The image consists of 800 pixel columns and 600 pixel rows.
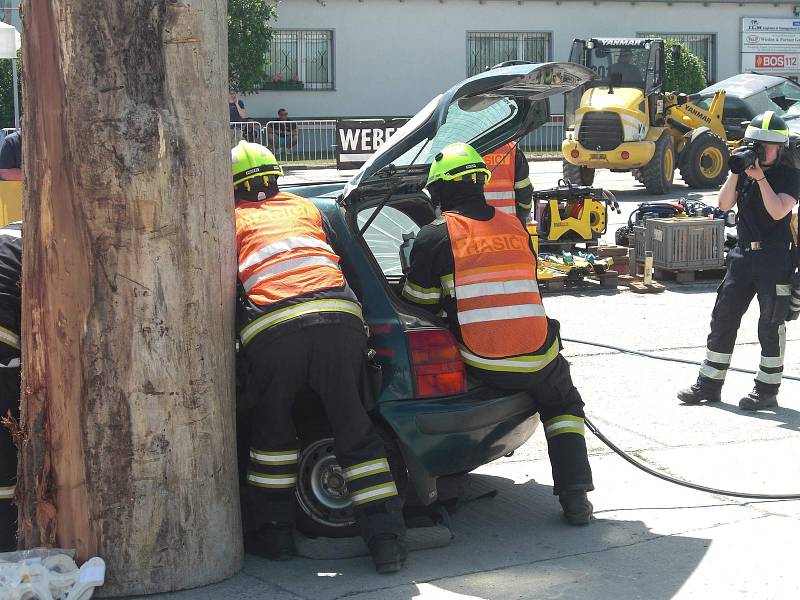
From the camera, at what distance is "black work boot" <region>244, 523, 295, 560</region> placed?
458 cm

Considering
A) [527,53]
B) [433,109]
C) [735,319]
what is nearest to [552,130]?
[527,53]

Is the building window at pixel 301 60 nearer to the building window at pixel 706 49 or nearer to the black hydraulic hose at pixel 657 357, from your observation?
the building window at pixel 706 49

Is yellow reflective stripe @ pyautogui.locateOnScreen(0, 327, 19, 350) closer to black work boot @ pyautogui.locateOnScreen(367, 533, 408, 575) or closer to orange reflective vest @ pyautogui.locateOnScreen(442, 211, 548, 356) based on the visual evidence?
black work boot @ pyautogui.locateOnScreen(367, 533, 408, 575)

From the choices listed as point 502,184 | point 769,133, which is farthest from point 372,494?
point 502,184

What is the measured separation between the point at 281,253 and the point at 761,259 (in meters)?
3.45

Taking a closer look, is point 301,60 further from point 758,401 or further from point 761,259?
point 758,401

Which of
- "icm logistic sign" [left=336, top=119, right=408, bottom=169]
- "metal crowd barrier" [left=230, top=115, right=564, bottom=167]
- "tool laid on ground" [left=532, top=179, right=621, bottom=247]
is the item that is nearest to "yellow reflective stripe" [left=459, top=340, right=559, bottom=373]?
"tool laid on ground" [left=532, top=179, right=621, bottom=247]

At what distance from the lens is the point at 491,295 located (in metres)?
4.90

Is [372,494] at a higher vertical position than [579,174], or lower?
lower

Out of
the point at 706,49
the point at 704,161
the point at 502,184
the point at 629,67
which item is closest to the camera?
the point at 502,184

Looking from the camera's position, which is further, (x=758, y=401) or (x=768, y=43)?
(x=768, y=43)

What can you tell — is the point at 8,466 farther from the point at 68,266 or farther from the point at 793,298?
the point at 793,298

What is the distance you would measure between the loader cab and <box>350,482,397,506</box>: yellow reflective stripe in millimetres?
14921

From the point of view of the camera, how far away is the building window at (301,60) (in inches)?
1260
